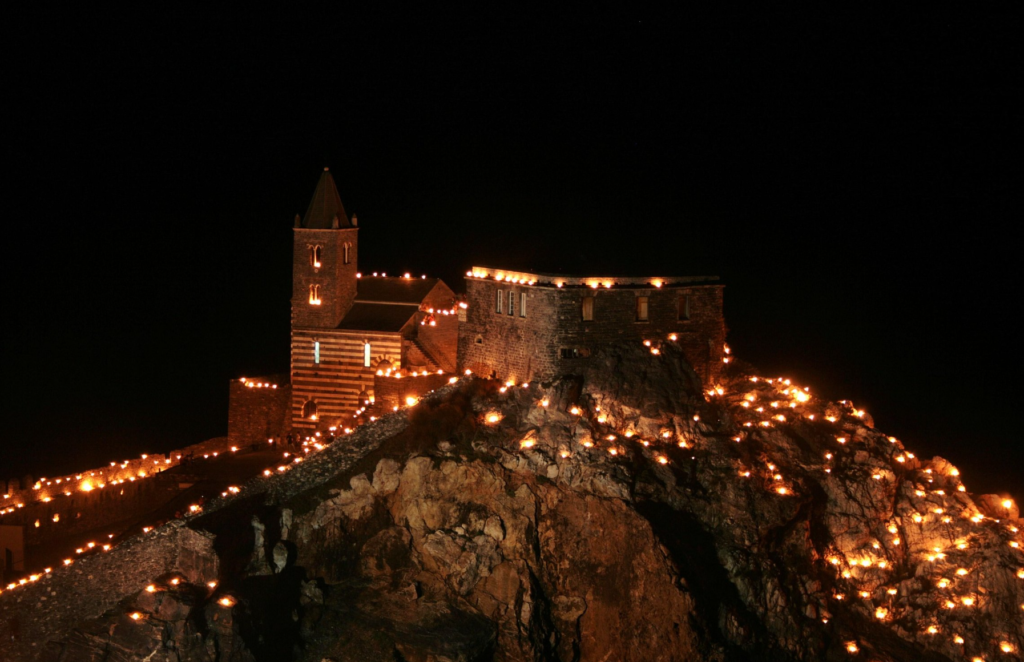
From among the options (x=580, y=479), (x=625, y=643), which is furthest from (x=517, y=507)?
(x=625, y=643)

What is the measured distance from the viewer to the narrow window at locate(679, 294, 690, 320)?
50.0 metres

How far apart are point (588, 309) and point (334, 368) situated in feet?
39.7

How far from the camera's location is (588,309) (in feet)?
159

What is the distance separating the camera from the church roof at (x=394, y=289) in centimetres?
5628

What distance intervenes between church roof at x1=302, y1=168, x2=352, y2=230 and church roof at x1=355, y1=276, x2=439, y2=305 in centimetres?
292

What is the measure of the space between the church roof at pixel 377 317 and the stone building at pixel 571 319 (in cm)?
410

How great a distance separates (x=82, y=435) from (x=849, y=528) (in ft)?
168

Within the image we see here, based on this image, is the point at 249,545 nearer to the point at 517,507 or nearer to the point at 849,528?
the point at 517,507

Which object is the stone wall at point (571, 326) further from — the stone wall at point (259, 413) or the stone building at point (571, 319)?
the stone wall at point (259, 413)

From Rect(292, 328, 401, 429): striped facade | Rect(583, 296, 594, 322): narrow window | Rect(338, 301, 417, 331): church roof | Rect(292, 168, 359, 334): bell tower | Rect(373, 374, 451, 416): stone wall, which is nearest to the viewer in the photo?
Rect(583, 296, 594, 322): narrow window

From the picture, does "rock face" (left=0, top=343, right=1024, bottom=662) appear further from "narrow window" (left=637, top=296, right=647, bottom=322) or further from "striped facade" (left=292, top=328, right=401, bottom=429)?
"striped facade" (left=292, top=328, right=401, bottom=429)

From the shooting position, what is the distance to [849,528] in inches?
1780

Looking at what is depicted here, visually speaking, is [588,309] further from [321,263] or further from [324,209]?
[324,209]

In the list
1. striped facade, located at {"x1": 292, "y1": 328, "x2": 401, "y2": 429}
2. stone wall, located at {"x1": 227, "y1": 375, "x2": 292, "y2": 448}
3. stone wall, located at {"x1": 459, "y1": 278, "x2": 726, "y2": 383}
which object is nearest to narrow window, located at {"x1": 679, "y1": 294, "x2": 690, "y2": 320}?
stone wall, located at {"x1": 459, "y1": 278, "x2": 726, "y2": 383}
